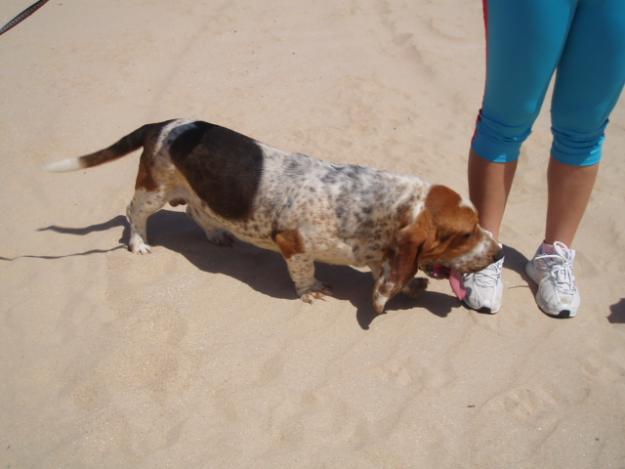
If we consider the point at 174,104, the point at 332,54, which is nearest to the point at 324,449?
the point at 174,104

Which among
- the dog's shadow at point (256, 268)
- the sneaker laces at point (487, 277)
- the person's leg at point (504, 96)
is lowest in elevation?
the dog's shadow at point (256, 268)

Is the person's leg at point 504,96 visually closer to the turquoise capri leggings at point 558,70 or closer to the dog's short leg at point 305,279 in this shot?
the turquoise capri leggings at point 558,70

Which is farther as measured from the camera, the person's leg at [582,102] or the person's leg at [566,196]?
the person's leg at [566,196]

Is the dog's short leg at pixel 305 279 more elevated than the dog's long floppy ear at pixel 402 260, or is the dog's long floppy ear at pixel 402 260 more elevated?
the dog's long floppy ear at pixel 402 260

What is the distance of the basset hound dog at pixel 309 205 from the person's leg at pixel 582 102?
69cm

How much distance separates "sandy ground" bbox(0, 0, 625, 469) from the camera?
10.2 ft

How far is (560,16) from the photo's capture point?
295cm

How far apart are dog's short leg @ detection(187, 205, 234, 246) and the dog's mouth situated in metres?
1.58

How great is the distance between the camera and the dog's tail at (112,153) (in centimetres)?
406

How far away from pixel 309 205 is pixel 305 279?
1.83 ft

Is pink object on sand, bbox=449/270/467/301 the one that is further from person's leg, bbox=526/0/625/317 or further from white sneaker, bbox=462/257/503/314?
person's leg, bbox=526/0/625/317

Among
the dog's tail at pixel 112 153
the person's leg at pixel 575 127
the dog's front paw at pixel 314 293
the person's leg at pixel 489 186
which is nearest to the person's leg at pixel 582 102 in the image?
the person's leg at pixel 575 127

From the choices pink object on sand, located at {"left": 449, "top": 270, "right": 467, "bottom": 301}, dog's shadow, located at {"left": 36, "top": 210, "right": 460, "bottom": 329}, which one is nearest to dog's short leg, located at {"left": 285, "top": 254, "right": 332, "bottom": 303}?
dog's shadow, located at {"left": 36, "top": 210, "right": 460, "bottom": 329}

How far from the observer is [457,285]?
394cm
